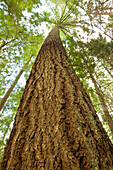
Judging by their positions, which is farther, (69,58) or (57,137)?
(69,58)

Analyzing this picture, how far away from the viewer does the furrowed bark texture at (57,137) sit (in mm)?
687

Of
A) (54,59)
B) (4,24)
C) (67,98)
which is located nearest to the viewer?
(67,98)

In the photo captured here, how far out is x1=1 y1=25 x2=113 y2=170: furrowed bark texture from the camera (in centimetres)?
69

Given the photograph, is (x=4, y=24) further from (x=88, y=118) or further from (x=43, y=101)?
(x=88, y=118)

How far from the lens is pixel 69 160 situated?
26.3 inches

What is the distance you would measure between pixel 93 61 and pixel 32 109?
4.64 metres

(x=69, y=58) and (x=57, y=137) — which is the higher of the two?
(x=69, y=58)

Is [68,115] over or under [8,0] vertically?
under

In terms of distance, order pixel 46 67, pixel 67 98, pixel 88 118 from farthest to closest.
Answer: pixel 46 67, pixel 67 98, pixel 88 118

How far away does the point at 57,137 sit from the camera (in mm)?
797

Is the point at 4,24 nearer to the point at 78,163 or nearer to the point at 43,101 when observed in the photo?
the point at 43,101

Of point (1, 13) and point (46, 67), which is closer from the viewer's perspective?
point (46, 67)

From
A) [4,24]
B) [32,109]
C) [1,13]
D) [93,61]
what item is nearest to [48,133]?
[32,109]

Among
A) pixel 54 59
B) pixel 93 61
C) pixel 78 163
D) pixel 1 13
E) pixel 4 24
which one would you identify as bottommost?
pixel 78 163
